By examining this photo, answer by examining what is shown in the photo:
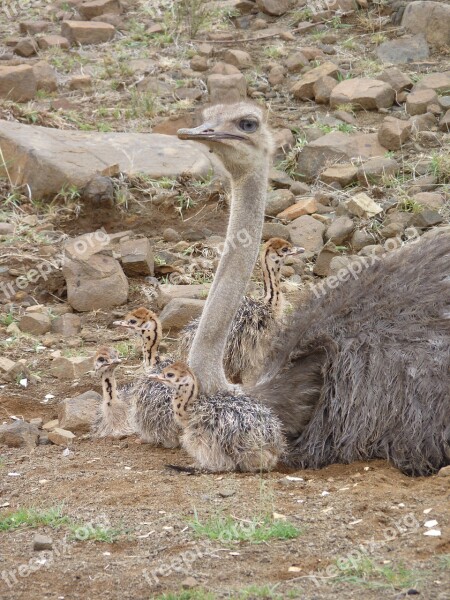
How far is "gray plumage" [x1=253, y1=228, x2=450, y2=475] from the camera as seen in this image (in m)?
5.54

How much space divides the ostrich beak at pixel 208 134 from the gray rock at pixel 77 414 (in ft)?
5.96

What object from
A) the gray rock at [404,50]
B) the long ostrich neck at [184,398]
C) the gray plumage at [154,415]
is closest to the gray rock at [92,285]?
the gray plumage at [154,415]

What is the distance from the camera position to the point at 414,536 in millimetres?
4484

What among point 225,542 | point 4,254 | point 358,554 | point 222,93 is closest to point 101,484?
point 225,542

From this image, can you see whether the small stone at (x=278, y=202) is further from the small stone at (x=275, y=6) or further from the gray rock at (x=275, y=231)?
the small stone at (x=275, y=6)

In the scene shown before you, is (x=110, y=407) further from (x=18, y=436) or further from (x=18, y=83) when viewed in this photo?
(x=18, y=83)

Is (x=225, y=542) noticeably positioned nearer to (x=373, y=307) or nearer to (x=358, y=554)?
(x=358, y=554)

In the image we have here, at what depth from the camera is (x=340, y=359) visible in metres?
5.70

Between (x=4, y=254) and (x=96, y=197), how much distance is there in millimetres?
910

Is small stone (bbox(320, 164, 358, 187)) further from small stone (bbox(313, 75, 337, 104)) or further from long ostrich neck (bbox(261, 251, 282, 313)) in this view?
long ostrich neck (bbox(261, 251, 282, 313))

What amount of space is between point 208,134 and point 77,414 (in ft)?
6.15

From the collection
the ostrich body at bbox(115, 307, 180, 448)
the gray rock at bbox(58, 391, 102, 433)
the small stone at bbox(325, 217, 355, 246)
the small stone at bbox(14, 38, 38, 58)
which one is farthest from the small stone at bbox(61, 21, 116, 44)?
the ostrich body at bbox(115, 307, 180, 448)

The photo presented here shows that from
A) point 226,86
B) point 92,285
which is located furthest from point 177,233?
point 226,86

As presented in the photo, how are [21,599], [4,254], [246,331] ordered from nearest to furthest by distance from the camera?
[21,599]
[246,331]
[4,254]
